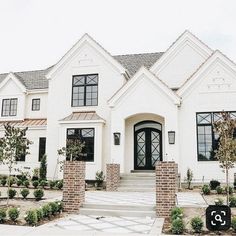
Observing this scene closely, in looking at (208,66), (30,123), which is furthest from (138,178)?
(30,123)

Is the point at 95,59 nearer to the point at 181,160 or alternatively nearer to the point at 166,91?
the point at 166,91

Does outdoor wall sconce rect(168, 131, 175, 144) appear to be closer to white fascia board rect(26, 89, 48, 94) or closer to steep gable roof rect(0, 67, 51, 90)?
white fascia board rect(26, 89, 48, 94)

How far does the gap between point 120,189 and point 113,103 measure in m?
5.18

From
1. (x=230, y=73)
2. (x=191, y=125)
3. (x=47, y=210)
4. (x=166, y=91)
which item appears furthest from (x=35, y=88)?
(x=47, y=210)

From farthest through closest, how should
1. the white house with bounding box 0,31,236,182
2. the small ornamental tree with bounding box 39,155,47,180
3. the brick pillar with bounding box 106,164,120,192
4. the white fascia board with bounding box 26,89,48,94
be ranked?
1. the white fascia board with bounding box 26,89,48,94
2. the small ornamental tree with bounding box 39,155,47,180
3. the white house with bounding box 0,31,236,182
4. the brick pillar with bounding box 106,164,120,192

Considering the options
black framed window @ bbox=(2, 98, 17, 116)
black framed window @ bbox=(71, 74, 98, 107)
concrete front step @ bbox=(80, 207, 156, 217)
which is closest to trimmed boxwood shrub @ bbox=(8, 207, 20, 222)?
concrete front step @ bbox=(80, 207, 156, 217)

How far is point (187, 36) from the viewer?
65.4 ft

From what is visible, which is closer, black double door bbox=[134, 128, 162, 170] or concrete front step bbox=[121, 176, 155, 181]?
concrete front step bbox=[121, 176, 155, 181]

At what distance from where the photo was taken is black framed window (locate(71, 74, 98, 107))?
Answer: 65.6ft

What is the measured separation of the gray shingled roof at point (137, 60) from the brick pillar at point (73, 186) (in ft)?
43.0

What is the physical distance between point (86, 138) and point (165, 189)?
9.72 metres

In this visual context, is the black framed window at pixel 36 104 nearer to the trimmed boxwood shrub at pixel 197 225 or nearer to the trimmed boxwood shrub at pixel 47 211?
the trimmed boxwood shrub at pixel 47 211

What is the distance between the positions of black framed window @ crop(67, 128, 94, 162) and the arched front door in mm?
2664

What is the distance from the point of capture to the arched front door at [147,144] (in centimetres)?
1844
